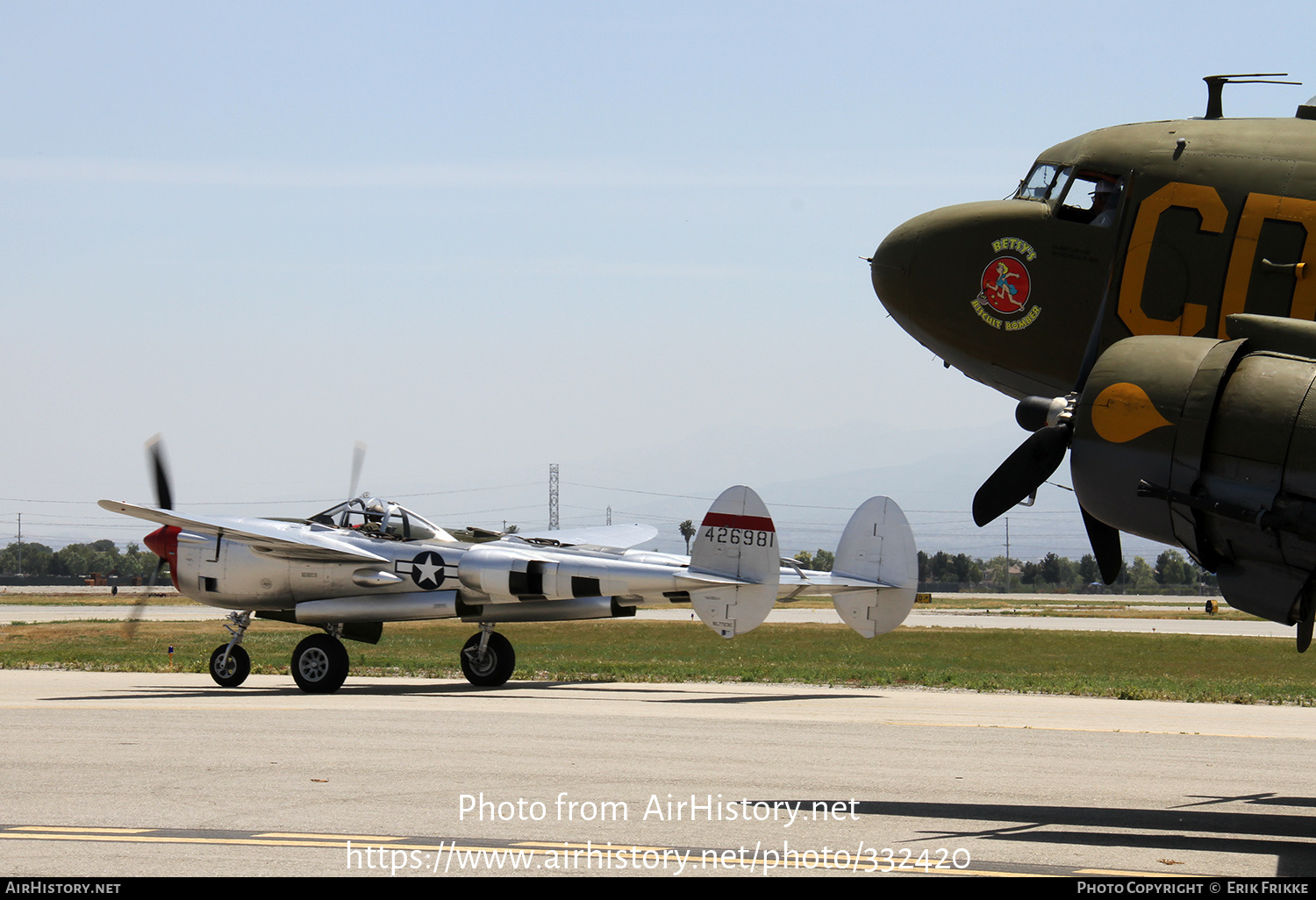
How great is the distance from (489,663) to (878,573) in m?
8.19

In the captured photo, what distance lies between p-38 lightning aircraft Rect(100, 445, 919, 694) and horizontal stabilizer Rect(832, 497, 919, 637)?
2 centimetres

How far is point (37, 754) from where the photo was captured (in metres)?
15.7

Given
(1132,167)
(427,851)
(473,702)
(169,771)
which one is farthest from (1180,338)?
(473,702)

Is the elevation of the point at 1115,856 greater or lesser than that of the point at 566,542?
lesser

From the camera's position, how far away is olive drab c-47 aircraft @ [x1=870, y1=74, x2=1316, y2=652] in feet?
29.7

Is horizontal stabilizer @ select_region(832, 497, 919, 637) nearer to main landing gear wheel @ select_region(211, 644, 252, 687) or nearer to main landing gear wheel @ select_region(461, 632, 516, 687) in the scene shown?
main landing gear wheel @ select_region(461, 632, 516, 687)

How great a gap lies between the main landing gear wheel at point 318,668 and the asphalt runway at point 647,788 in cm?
182

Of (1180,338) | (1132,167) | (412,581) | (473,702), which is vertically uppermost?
(1132,167)

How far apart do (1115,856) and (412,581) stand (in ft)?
60.0

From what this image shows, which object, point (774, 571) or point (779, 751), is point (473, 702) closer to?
point (774, 571)

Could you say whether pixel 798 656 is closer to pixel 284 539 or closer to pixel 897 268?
pixel 284 539

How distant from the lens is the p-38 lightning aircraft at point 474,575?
24500 millimetres

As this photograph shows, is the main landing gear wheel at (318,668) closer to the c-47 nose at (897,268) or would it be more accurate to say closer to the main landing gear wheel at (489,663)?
the main landing gear wheel at (489,663)

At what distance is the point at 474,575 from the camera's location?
25562mm
